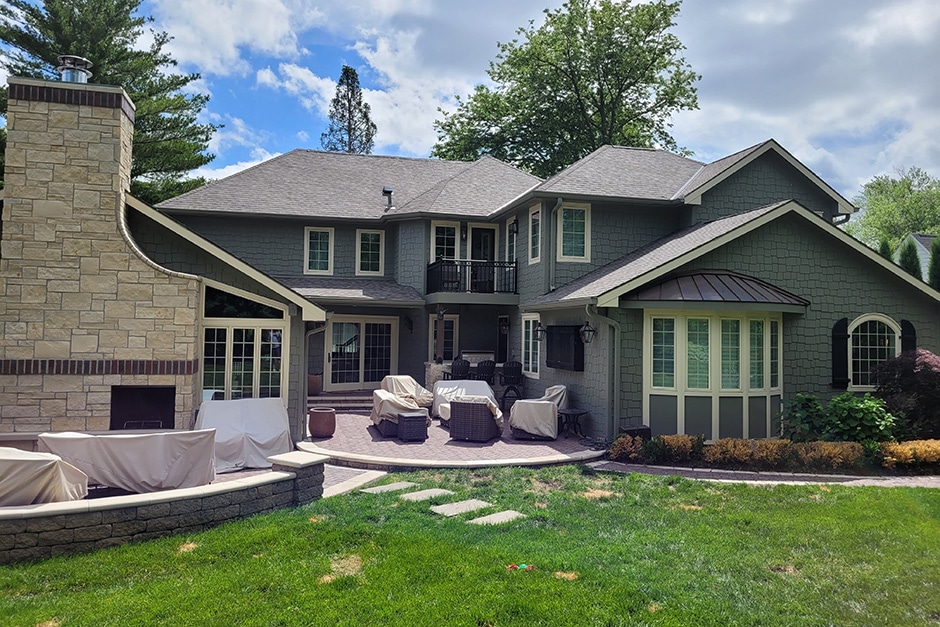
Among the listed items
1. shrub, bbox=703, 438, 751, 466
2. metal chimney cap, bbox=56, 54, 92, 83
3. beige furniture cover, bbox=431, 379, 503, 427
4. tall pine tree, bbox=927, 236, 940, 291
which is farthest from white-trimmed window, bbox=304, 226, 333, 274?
tall pine tree, bbox=927, 236, 940, 291

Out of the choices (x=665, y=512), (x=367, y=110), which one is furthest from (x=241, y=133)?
(x=665, y=512)

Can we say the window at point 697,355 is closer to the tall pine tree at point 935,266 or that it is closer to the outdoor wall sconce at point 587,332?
the outdoor wall sconce at point 587,332

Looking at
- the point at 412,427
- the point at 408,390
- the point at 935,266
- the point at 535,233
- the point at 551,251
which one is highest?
the point at 935,266

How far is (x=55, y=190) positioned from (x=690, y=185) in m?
Result: 13.1

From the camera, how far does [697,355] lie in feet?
36.2

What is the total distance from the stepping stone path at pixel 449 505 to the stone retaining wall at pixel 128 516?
52.8 inches

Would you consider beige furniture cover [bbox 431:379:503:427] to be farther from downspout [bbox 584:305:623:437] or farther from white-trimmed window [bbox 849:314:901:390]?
white-trimmed window [bbox 849:314:901:390]

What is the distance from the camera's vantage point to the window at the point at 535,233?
14727 mm

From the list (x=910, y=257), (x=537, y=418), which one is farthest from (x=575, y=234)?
(x=910, y=257)

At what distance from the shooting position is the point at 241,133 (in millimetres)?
31000

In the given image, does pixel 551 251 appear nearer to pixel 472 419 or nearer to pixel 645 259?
pixel 645 259

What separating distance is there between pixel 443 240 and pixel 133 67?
1606 cm

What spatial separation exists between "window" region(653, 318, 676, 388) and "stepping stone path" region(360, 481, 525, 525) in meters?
5.21

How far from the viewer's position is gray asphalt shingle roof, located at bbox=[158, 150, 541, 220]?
56.0ft
